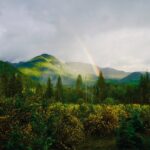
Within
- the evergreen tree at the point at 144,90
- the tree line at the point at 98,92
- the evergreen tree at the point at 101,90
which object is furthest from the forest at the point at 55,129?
the evergreen tree at the point at 101,90

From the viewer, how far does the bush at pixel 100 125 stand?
2417 centimetres

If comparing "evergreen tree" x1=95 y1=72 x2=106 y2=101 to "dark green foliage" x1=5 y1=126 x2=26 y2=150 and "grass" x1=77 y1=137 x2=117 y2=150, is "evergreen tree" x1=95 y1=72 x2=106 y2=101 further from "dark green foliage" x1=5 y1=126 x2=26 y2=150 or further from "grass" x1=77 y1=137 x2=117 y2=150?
"dark green foliage" x1=5 y1=126 x2=26 y2=150

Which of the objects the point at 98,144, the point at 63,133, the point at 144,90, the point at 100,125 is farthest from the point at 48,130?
the point at 144,90

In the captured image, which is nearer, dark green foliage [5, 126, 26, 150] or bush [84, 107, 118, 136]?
dark green foliage [5, 126, 26, 150]

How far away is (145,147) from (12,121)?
8491mm

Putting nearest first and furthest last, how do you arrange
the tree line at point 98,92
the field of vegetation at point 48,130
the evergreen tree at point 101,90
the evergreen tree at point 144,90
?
the field of vegetation at point 48,130 < the tree line at point 98,92 < the evergreen tree at point 144,90 < the evergreen tree at point 101,90

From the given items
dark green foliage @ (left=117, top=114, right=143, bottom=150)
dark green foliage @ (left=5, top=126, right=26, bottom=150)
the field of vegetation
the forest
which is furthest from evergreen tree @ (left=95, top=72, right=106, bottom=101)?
dark green foliage @ (left=5, top=126, right=26, bottom=150)

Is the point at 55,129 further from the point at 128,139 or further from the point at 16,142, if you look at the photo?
the point at 128,139

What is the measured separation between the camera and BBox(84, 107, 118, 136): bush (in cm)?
2417

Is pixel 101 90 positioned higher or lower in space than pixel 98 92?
higher

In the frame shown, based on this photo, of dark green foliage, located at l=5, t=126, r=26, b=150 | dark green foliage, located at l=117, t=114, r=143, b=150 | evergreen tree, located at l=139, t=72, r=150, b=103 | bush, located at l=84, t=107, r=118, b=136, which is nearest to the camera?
dark green foliage, located at l=5, t=126, r=26, b=150

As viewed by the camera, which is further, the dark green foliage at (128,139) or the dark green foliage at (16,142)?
the dark green foliage at (128,139)

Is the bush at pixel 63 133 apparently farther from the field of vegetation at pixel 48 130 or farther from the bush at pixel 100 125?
the bush at pixel 100 125

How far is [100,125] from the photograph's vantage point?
24250mm
